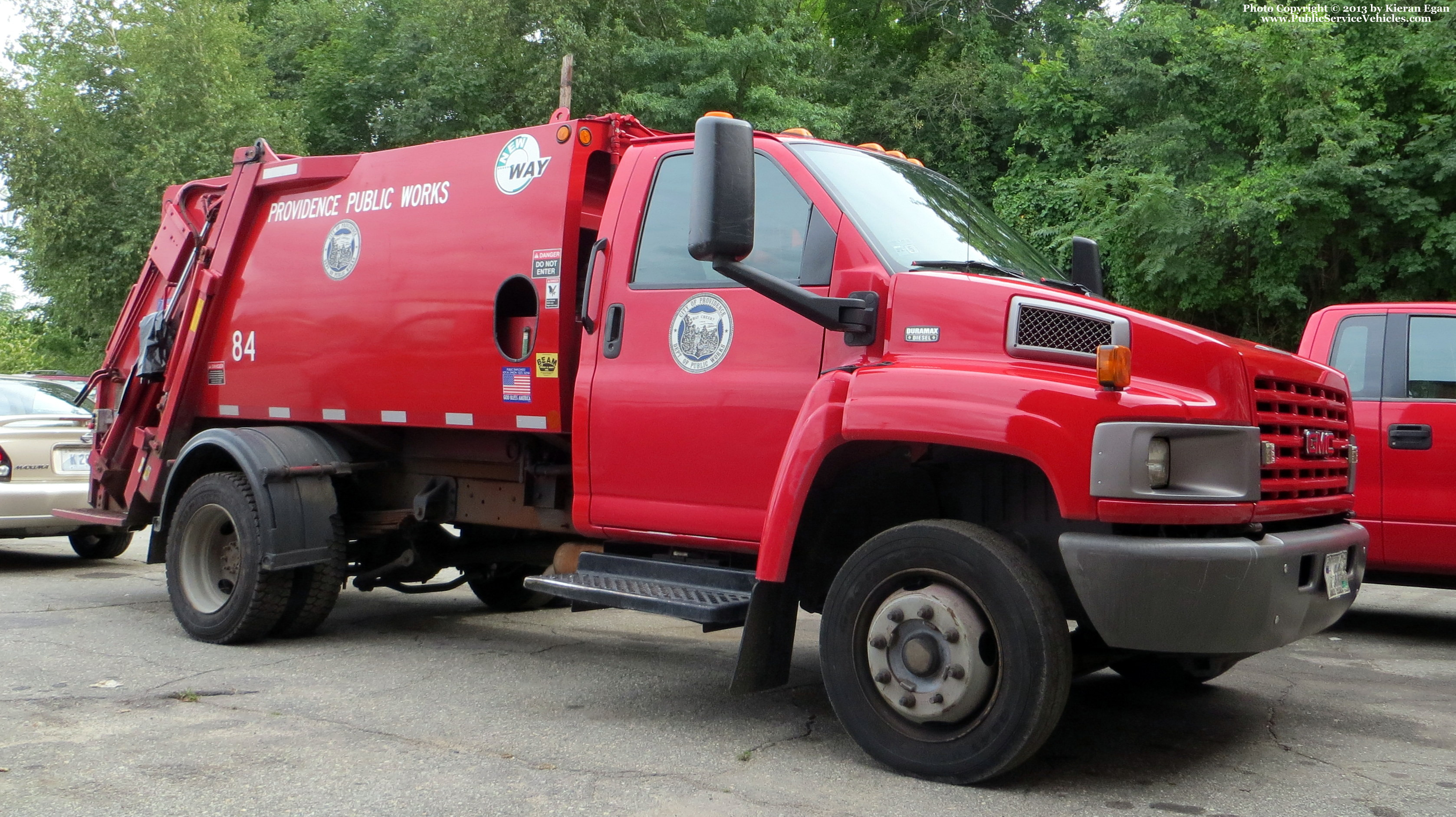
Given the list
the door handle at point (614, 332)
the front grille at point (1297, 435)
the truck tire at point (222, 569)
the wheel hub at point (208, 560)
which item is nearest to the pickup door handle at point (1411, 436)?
the front grille at point (1297, 435)

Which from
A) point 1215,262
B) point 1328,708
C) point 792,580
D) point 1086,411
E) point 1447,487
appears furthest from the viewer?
point 1215,262

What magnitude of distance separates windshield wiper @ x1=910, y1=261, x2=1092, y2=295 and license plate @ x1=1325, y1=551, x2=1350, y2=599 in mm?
1262

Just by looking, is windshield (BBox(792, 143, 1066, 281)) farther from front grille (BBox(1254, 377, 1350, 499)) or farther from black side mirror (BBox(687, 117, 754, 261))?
front grille (BBox(1254, 377, 1350, 499))

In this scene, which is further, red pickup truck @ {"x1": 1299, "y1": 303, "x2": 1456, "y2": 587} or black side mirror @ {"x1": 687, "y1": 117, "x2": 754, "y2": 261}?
red pickup truck @ {"x1": 1299, "y1": 303, "x2": 1456, "y2": 587}

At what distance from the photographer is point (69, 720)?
495 cm

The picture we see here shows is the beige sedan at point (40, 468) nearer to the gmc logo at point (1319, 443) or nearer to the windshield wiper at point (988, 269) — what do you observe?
the windshield wiper at point (988, 269)

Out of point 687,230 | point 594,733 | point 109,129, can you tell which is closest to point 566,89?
point 687,230

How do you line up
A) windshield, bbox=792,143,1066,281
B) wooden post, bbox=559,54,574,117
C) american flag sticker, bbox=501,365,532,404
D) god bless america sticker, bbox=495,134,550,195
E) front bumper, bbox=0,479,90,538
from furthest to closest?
front bumper, bbox=0,479,90,538
wooden post, bbox=559,54,574,117
god bless america sticker, bbox=495,134,550,195
american flag sticker, bbox=501,365,532,404
windshield, bbox=792,143,1066,281

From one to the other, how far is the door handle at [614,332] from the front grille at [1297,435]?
2.44m

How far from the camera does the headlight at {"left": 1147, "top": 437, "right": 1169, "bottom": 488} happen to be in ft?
12.6

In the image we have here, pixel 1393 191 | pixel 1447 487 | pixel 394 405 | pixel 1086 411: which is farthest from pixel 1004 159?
pixel 1086 411

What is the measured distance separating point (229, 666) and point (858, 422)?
140 inches

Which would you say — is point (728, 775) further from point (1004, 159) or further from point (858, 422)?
point (1004, 159)

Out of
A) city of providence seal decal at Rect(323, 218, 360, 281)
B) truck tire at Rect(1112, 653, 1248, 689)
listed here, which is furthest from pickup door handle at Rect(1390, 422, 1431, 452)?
city of providence seal decal at Rect(323, 218, 360, 281)
